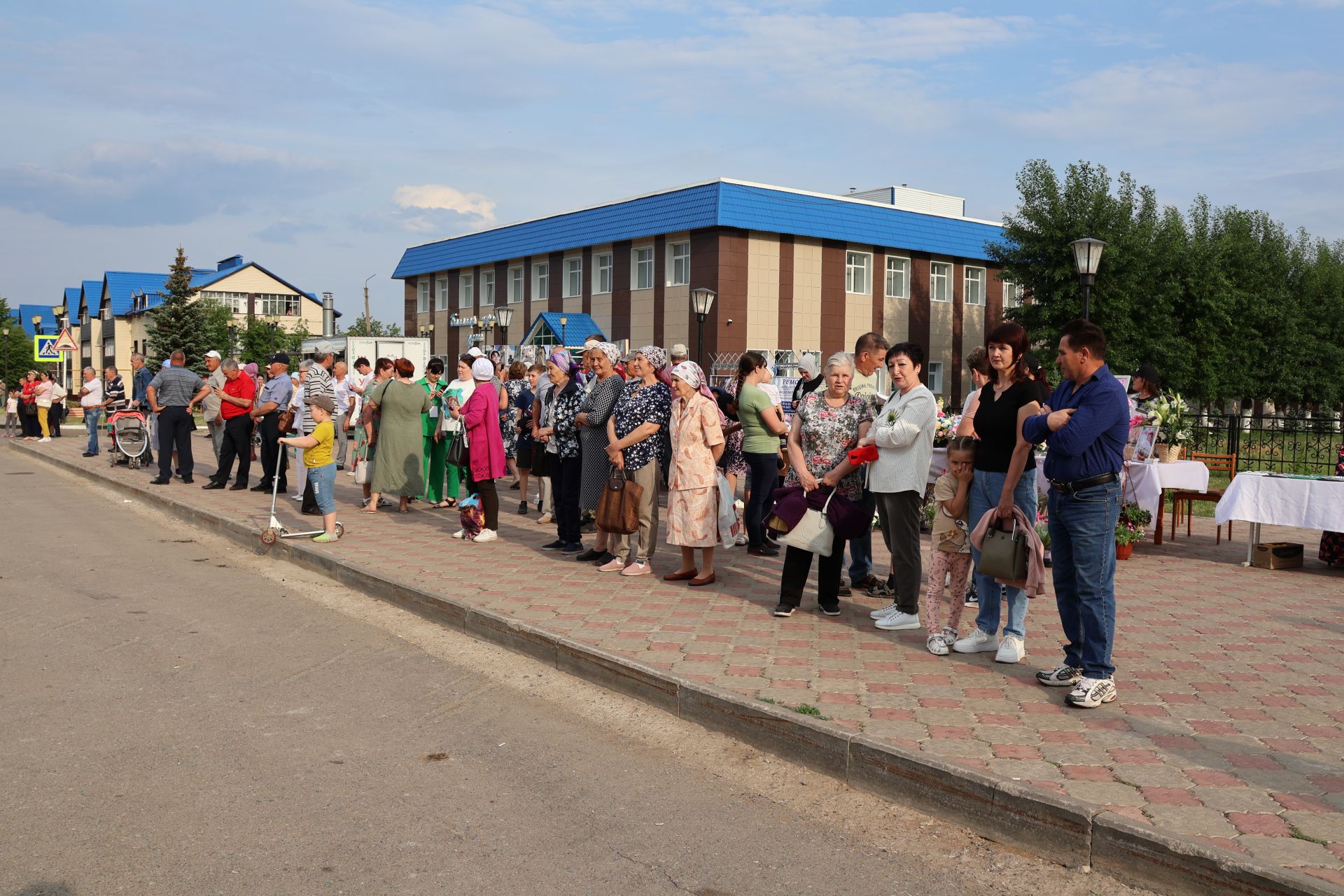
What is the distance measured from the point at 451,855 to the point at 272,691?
2.51 m

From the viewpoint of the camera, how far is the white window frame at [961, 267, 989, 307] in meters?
45.3

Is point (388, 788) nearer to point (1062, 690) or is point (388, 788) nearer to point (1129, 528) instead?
point (1062, 690)

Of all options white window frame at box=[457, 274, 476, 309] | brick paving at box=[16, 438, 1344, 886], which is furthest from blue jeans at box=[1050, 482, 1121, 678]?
white window frame at box=[457, 274, 476, 309]

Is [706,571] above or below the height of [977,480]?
below

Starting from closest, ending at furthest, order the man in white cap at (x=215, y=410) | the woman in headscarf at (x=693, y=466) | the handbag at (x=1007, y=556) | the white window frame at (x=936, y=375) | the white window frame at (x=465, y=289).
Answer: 1. the handbag at (x=1007, y=556)
2. the woman in headscarf at (x=693, y=466)
3. the man in white cap at (x=215, y=410)
4. the white window frame at (x=936, y=375)
5. the white window frame at (x=465, y=289)

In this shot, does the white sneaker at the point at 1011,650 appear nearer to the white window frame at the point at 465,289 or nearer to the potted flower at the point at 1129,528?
the potted flower at the point at 1129,528

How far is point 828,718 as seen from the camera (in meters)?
5.09

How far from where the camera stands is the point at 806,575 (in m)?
7.46

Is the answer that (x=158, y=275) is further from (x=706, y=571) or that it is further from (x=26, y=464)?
(x=706, y=571)

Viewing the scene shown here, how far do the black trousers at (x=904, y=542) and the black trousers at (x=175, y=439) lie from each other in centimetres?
1238

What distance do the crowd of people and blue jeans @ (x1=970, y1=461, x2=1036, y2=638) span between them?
1cm

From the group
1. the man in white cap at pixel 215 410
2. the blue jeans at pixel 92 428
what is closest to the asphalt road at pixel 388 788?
the man in white cap at pixel 215 410

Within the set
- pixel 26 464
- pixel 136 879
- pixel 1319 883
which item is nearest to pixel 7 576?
pixel 136 879

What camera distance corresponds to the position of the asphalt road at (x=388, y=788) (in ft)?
12.3
